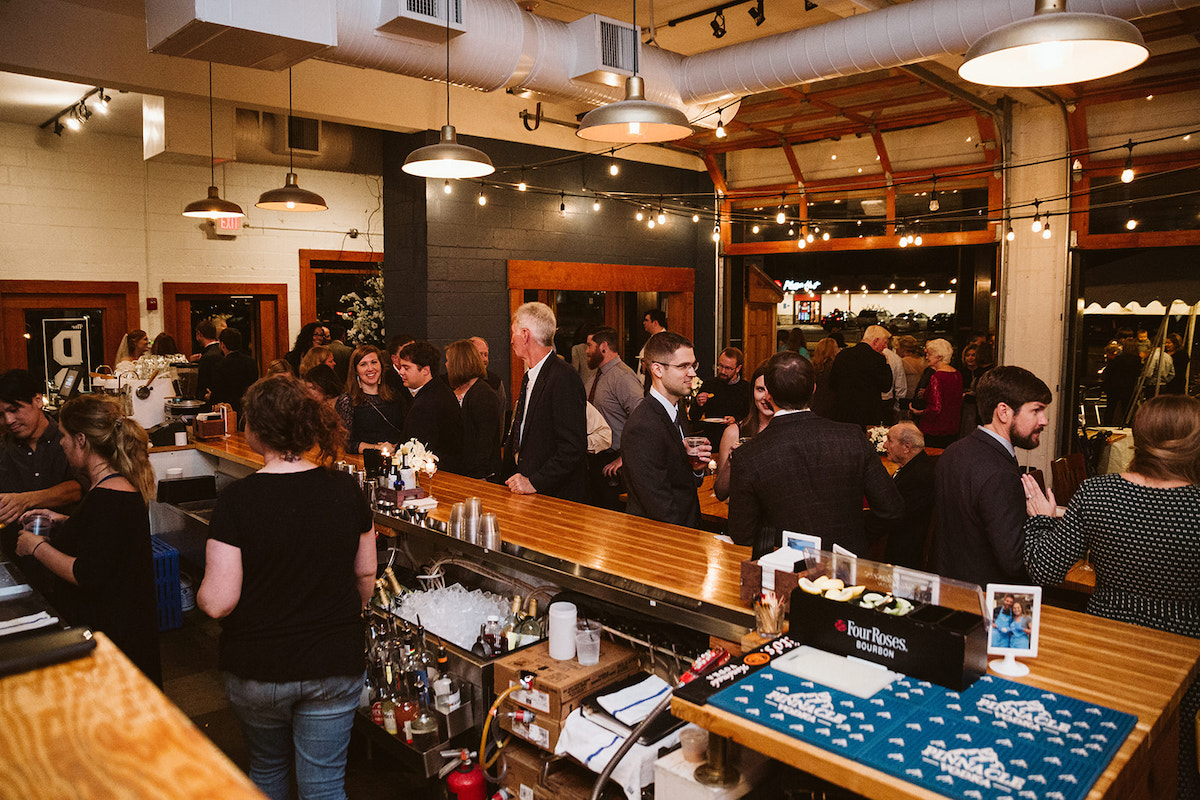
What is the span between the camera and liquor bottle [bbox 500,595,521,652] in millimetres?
3053

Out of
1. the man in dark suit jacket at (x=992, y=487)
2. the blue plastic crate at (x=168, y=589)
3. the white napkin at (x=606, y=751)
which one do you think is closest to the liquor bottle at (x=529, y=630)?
the white napkin at (x=606, y=751)

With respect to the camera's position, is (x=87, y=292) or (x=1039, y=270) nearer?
(x=1039, y=270)

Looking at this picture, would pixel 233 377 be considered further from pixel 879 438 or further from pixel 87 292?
pixel 879 438

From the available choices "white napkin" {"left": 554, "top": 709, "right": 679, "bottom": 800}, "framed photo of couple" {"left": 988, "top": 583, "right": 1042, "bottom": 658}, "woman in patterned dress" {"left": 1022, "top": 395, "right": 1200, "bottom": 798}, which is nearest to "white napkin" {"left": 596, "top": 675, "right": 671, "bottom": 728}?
"white napkin" {"left": 554, "top": 709, "right": 679, "bottom": 800}

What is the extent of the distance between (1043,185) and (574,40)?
17.9 ft

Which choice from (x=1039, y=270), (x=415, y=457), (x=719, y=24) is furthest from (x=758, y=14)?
(x=1039, y=270)

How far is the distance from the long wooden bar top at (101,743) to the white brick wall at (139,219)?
8.46m

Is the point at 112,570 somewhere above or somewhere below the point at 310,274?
below

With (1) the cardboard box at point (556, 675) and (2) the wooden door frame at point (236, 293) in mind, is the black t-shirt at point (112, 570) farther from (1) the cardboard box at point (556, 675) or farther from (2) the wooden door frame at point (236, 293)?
(2) the wooden door frame at point (236, 293)

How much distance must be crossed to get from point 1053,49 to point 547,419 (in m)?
2.51

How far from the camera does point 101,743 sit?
1.50 meters

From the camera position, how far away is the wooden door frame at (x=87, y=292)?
8438 millimetres

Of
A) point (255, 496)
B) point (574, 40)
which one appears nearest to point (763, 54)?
point (574, 40)

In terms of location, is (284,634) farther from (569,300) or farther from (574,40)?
(569,300)
